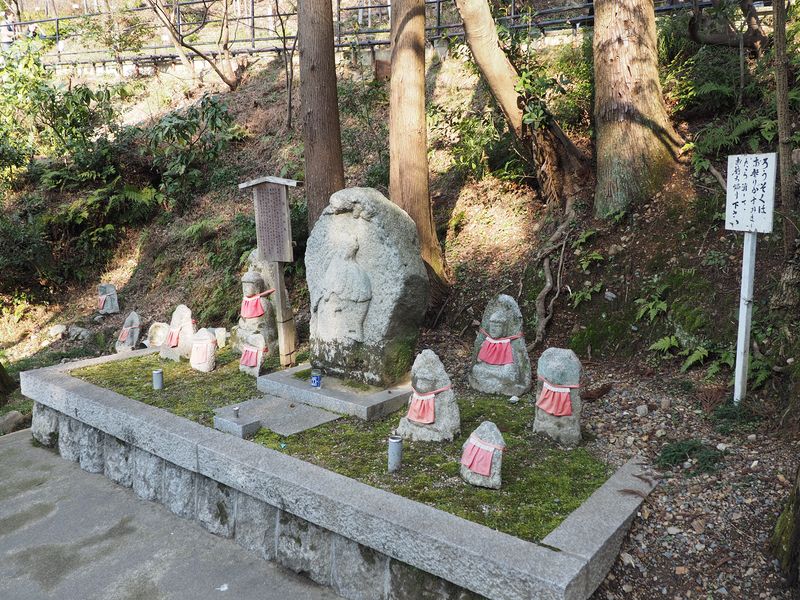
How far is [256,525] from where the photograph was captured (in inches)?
160

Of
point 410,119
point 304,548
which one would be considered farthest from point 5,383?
point 410,119

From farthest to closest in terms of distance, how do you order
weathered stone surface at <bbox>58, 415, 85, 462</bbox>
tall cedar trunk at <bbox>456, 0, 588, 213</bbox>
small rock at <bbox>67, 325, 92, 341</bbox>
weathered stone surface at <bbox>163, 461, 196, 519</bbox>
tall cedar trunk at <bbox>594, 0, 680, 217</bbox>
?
small rock at <bbox>67, 325, 92, 341</bbox>
tall cedar trunk at <bbox>456, 0, 588, 213</bbox>
tall cedar trunk at <bbox>594, 0, 680, 217</bbox>
weathered stone surface at <bbox>58, 415, 85, 462</bbox>
weathered stone surface at <bbox>163, 461, 196, 519</bbox>

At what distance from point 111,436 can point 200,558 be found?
6.05 ft

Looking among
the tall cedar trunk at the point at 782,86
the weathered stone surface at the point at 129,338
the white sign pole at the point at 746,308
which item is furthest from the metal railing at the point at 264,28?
the weathered stone surface at the point at 129,338

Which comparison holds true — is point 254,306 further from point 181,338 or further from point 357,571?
point 357,571

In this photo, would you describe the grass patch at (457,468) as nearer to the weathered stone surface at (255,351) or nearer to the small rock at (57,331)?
the weathered stone surface at (255,351)

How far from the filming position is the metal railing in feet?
41.9

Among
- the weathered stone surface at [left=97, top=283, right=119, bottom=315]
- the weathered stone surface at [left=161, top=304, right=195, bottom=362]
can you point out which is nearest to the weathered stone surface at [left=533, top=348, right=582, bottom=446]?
the weathered stone surface at [left=161, top=304, right=195, bottom=362]

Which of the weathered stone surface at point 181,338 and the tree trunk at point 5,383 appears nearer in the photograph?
the weathered stone surface at point 181,338

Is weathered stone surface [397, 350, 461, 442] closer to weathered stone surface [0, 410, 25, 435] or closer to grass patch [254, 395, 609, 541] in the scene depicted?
grass patch [254, 395, 609, 541]

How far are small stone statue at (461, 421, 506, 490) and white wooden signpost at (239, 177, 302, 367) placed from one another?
3096 millimetres

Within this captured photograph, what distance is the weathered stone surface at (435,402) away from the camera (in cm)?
434

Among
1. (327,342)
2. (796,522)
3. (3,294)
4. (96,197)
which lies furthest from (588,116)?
(3,294)

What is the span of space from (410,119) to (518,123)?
1.38 m
